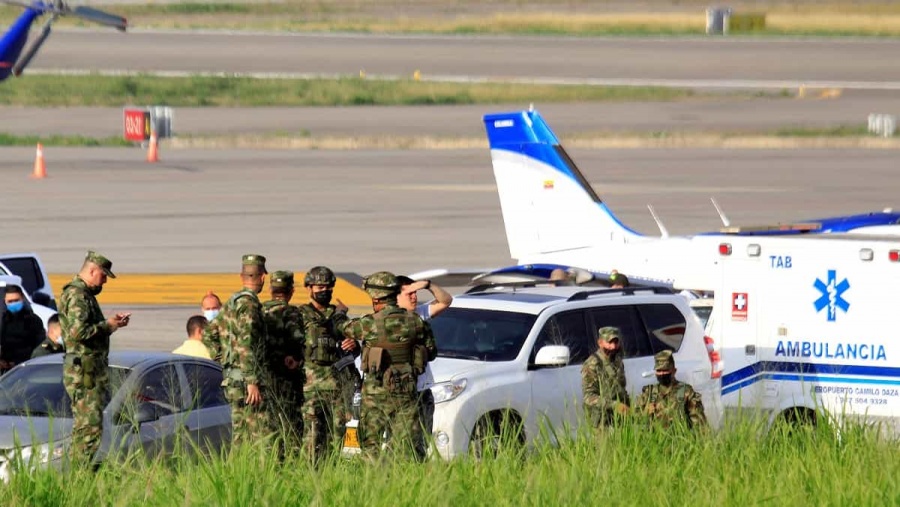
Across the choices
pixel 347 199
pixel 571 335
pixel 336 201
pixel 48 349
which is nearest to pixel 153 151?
pixel 347 199

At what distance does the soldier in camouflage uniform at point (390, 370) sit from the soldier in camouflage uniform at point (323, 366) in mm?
273

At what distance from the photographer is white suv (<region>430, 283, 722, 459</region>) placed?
37.9 feet

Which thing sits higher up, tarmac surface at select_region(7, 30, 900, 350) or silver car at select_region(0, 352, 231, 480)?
tarmac surface at select_region(7, 30, 900, 350)

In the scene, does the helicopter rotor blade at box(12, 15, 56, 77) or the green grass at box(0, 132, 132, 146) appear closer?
the helicopter rotor blade at box(12, 15, 56, 77)

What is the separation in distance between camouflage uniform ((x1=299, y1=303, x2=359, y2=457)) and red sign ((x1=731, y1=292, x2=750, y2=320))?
3776 millimetres

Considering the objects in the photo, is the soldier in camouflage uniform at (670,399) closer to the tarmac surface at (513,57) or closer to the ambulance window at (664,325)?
the ambulance window at (664,325)

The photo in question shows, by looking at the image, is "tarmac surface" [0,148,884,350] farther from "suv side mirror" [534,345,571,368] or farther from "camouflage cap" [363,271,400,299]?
"camouflage cap" [363,271,400,299]

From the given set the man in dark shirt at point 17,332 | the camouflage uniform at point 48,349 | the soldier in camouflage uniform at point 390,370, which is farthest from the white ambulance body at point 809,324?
the man in dark shirt at point 17,332

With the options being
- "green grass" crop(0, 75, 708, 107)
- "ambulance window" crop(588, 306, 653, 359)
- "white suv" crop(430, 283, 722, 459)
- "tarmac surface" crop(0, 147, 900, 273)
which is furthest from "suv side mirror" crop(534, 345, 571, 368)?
"green grass" crop(0, 75, 708, 107)

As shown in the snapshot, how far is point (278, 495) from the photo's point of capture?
8.05 m

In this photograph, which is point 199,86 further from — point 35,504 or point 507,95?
point 35,504

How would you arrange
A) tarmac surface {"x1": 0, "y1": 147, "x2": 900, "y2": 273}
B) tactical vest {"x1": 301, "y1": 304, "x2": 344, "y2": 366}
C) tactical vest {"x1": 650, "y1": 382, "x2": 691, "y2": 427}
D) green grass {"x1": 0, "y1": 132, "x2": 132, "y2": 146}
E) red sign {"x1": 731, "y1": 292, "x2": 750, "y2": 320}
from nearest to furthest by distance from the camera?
tactical vest {"x1": 301, "y1": 304, "x2": 344, "y2": 366}, tactical vest {"x1": 650, "y1": 382, "x2": 691, "y2": 427}, red sign {"x1": 731, "y1": 292, "x2": 750, "y2": 320}, tarmac surface {"x1": 0, "y1": 147, "x2": 900, "y2": 273}, green grass {"x1": 0, "y1": 132, "x2": 132, "y2": 146}

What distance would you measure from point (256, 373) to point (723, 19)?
250 feet

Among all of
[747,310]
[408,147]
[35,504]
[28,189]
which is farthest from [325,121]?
[35,504]
